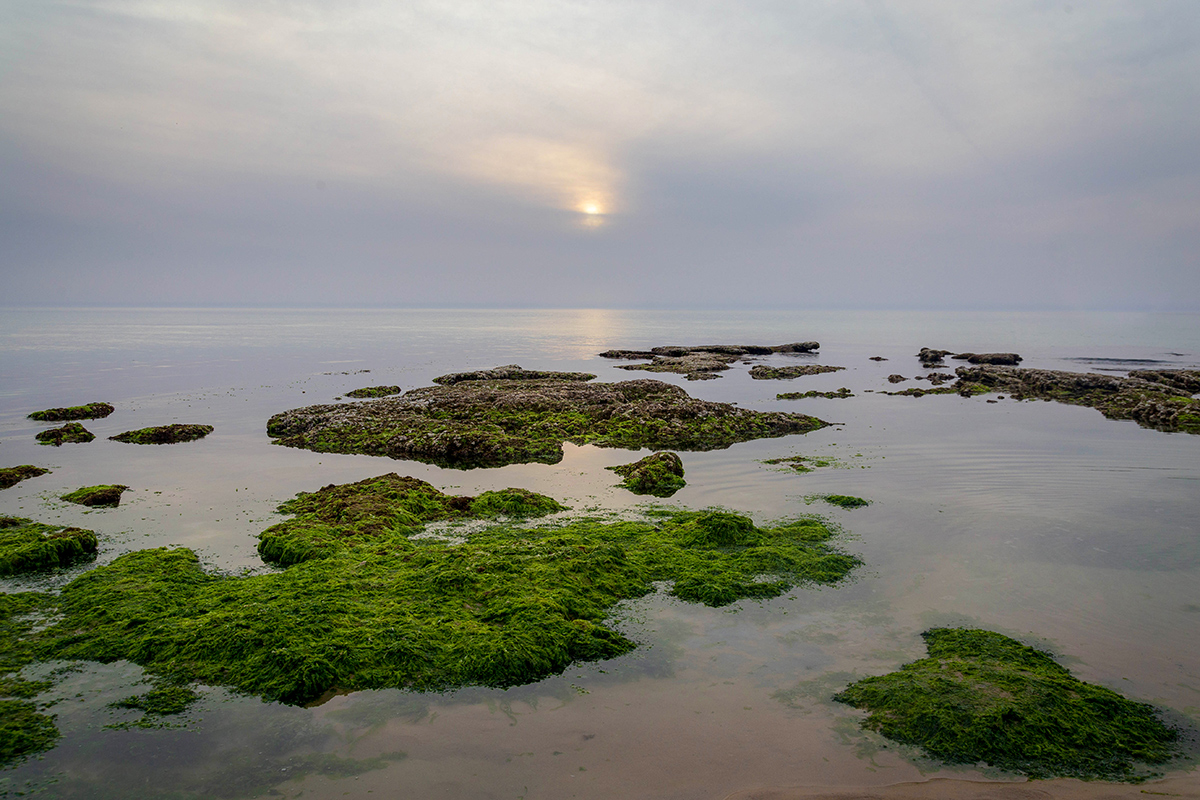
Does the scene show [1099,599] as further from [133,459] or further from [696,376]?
[696,376]

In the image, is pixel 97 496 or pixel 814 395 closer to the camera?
pixel 97 496

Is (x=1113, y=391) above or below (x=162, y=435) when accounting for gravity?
above

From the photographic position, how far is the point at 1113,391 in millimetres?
36250

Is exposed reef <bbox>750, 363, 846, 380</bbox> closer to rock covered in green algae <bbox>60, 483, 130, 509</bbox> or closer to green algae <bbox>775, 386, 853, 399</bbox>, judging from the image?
green algae <bbox>775, 386, 853, 399</bbox>

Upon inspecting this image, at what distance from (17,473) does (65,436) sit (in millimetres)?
6752

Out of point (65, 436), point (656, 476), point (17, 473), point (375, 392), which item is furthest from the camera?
point (375, 392)

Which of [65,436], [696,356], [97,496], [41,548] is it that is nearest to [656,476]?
[41,548]

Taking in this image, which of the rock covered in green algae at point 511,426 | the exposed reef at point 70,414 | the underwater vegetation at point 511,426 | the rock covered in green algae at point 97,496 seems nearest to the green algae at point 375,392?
the underwater vegetation at point 511,426

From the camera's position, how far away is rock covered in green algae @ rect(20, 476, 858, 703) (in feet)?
25.6

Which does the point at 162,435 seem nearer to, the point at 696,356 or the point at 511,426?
the point at 511,426

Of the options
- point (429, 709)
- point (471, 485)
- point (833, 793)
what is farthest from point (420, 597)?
point (471, 485)

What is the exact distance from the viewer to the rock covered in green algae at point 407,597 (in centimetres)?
779

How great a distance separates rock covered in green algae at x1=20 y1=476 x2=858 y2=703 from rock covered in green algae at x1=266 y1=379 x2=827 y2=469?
7.48m

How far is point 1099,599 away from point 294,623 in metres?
12.3
